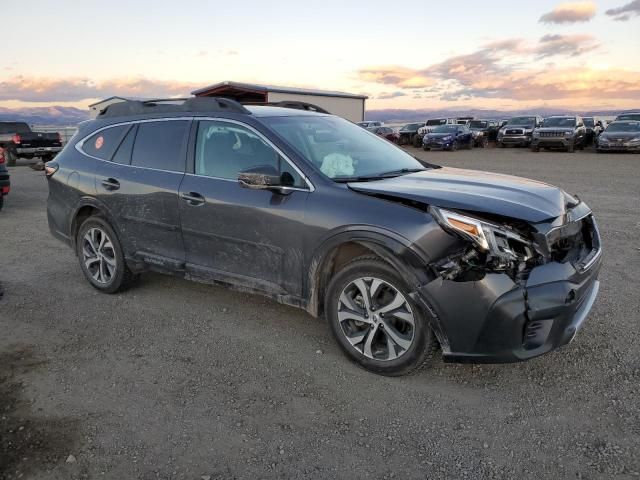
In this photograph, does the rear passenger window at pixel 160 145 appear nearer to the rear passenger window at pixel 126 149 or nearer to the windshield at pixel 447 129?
the rear passenger window at pixel 126 149

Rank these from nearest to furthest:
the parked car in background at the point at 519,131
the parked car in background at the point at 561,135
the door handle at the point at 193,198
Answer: the door handle at the point at 193,198, the parked car in background at the point at 561,135, the parked car in background at the point at 519,131

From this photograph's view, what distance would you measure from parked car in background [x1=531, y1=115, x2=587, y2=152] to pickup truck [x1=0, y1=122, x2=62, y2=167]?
22.1 m

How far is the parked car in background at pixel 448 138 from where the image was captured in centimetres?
2827

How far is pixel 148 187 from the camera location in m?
4.50

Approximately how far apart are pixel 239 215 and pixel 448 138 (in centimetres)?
2606

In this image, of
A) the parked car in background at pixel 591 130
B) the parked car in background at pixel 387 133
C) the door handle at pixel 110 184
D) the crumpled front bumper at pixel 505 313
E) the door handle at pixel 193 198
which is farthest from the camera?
the parked car in background at pixel 387 133

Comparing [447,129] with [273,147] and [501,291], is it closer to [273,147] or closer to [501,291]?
[273,147]

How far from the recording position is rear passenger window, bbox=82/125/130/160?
195 inches

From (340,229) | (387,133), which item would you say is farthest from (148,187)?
(387,133)

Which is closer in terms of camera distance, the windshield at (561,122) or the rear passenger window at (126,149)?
the rear passenger window at (126,149)

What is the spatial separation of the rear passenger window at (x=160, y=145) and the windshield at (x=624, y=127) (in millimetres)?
25068

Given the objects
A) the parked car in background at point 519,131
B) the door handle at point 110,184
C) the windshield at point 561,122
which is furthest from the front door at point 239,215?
the parked car in background at point 519,131

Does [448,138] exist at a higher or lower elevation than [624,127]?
lower

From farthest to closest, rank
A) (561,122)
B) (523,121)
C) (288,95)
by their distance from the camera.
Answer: (288,95)
(523,121)
(561,122)
